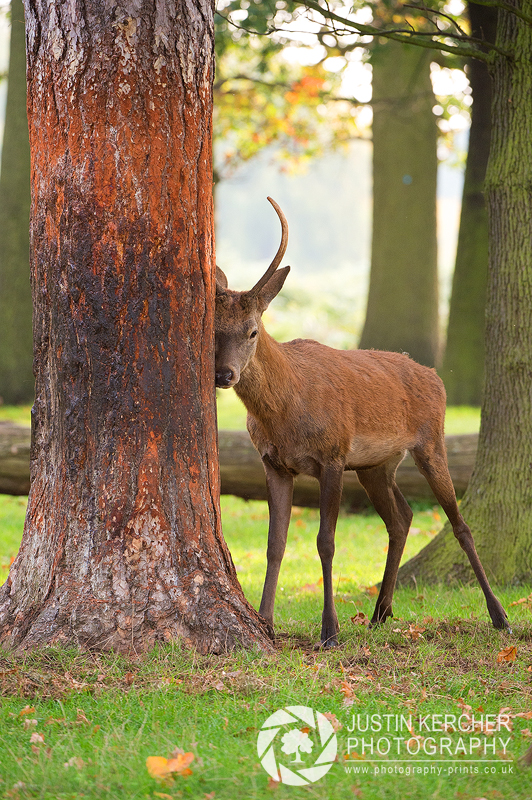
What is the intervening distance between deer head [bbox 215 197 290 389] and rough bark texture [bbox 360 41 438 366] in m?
11.8

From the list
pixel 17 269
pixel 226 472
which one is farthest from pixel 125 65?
pixel 17 269

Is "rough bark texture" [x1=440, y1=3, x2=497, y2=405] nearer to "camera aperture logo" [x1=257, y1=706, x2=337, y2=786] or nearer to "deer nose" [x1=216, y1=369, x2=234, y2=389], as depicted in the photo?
"deer nose" [x1=216, y1=369, x2=234, y2=389]

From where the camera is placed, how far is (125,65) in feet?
14.2

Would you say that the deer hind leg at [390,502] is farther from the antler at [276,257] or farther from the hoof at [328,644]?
the antler at [276,257]

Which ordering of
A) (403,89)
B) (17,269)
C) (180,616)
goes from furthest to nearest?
1. (403,89)
2. (17,269)
3. (180,616)

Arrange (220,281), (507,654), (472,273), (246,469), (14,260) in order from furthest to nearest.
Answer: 1. (14,260)
2. (472,273)
3. (246,469)
4. (220,281)
5. (507,654)

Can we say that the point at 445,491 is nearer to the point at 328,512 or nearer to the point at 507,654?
the point at 328,512

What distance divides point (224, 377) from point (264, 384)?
51 centimetres

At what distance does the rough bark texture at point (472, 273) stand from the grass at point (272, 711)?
9219 millimetres

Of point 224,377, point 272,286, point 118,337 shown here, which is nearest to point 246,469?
point 272,286

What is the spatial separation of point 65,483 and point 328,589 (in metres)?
1.80

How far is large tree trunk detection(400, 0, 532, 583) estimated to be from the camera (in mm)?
6602

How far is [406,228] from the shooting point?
1700cm

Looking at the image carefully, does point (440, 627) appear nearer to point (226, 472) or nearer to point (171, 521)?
point (171, 521)
